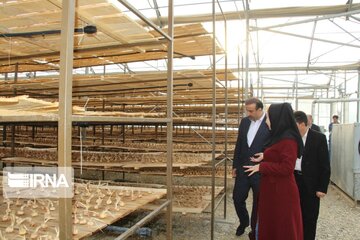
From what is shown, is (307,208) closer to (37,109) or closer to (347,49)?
(37,109)

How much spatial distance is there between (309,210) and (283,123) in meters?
1.21

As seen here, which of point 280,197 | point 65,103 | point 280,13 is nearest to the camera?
point 65,103

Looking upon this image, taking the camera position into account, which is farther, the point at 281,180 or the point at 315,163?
the point at 315,163

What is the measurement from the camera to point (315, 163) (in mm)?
3549

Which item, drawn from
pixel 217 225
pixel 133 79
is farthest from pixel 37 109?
pixel 217 225

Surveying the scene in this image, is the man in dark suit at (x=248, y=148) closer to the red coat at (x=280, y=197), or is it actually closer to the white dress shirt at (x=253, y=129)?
the white dress shirt at (x=253, y=129)

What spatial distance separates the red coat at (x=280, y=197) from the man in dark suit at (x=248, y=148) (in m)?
0.96

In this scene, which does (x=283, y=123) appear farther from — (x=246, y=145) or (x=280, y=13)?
(x=280, y=13)

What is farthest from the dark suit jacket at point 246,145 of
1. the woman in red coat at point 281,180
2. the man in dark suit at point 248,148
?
the woman in red coat at point 281,180

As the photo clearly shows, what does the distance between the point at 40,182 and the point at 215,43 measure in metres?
2.45

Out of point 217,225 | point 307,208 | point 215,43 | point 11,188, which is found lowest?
point 217,225

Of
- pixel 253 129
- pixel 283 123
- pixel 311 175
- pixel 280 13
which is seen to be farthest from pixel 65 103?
pixel 280 13

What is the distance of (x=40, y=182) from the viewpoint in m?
2.92

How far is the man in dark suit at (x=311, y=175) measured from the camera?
3502mm
